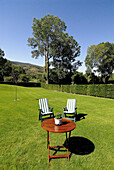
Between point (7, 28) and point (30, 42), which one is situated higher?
point (30, 42)

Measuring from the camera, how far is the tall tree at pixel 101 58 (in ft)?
108

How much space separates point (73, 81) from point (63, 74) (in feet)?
13.4

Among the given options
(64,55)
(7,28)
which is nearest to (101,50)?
(64,55)

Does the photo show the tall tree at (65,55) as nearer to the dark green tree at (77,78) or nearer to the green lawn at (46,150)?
the dark green tree at (77,78)

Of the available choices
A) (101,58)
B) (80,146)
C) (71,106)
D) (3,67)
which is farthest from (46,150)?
(3,67)

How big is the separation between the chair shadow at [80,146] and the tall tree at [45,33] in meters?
28.4

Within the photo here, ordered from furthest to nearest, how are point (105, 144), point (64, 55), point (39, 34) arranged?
point (64, 55) → point (39, 34) → point (105, 144)

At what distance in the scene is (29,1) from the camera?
9.02 metres

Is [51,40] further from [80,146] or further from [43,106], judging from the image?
[80,146]

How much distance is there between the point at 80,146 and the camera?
11.4 ft

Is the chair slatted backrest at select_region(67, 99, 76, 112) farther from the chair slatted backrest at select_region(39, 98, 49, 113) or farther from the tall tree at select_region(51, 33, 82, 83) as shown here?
the tall tree at select_region(51, 33, 82, 83)

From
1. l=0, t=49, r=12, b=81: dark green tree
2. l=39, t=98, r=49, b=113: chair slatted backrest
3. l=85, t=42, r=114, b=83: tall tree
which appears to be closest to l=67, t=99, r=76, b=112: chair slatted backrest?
l=39, t=98, r=49, b=113: chair slatted backrest

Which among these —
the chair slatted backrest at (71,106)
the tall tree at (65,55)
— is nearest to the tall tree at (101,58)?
the tall tree at (65,55)

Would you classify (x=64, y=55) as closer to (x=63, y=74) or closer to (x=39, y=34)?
(x=63, y=74)
